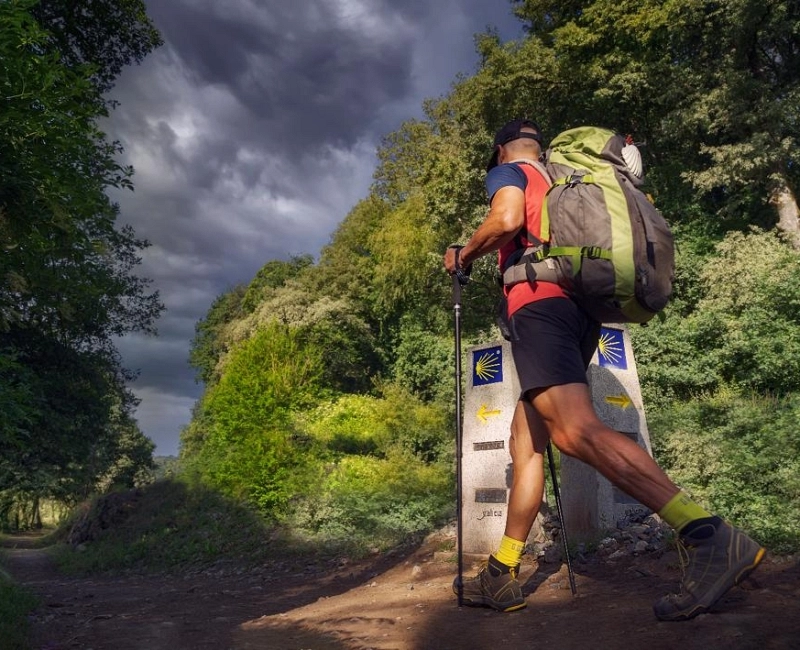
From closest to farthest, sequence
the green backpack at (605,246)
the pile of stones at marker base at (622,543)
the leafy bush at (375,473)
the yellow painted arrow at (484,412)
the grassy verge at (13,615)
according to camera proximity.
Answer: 1. the green backpack at (605,246)
2. the grassy verge at (13,615)
3. the pile of stones at marker base at (622,543)
4. the yellow painted arrow at (484,412)
5. the leafy bush at (375,473)

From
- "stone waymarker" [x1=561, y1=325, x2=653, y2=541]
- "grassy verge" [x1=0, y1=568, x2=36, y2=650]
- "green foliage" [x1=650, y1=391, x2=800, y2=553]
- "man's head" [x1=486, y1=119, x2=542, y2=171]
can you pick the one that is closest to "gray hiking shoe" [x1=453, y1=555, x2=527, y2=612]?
"green foliage" [x1=650, y1=391, x2=800, y2=553]

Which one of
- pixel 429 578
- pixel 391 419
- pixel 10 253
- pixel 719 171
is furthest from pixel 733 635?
pixel 391 419

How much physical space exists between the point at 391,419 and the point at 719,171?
1052 cm

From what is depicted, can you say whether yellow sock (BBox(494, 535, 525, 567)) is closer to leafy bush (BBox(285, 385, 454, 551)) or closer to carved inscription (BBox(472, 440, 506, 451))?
carved inscription (BBox(472, 440, 506, 451))

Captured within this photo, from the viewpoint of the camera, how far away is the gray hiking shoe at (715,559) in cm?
247

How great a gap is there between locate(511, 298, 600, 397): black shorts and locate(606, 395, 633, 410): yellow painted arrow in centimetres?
411

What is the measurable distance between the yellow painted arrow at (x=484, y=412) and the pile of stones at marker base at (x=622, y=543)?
1.42 metres

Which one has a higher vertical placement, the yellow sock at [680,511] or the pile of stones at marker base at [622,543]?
the yellow sock at [680,511]

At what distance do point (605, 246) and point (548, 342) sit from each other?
48 cm

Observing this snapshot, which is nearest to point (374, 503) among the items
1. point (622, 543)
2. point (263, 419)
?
point (263, 419)

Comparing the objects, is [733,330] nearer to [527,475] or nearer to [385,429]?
[385,429]

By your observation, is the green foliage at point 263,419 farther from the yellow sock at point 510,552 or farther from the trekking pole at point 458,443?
the yellow sock at point 510,552

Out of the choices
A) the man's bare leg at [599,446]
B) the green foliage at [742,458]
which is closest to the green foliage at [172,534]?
the green foliage at [742,458]

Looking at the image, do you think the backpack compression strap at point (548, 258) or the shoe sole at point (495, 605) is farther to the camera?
the shoe sole at point (495, 605)
